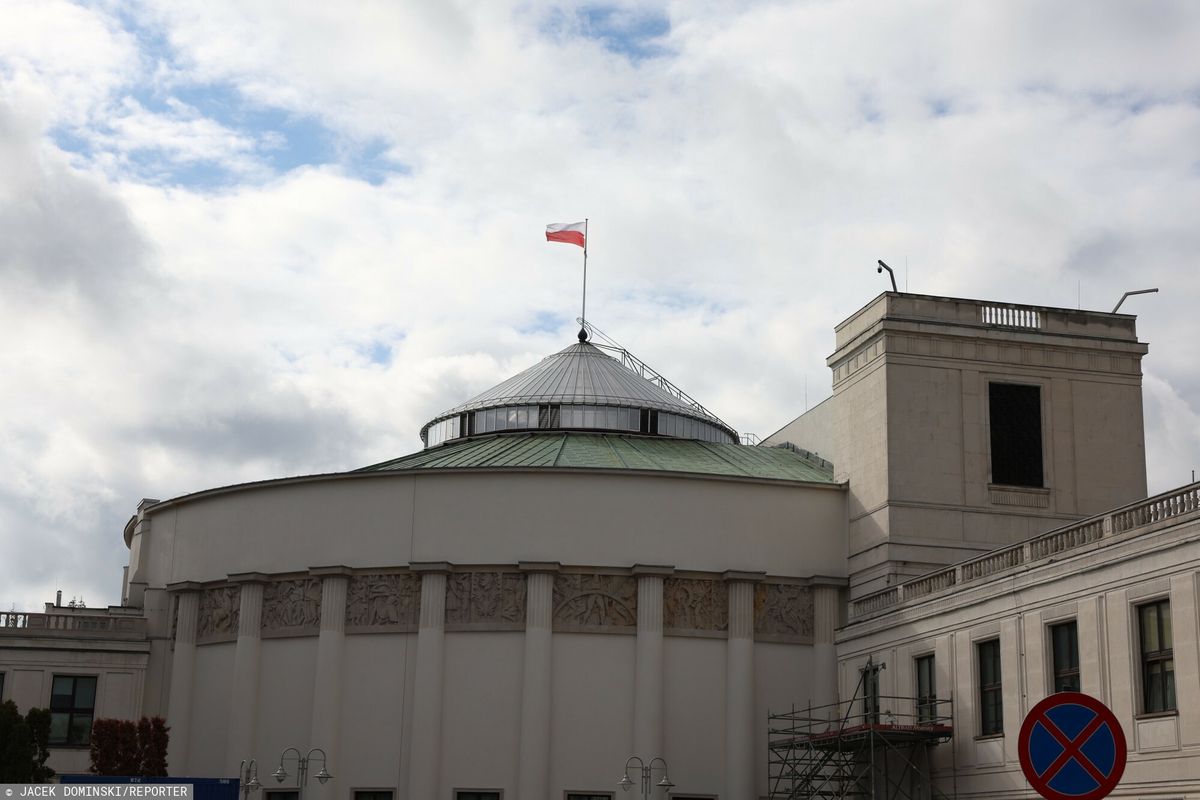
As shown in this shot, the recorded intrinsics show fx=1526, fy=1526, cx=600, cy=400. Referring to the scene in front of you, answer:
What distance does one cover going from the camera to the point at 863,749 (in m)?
43.2

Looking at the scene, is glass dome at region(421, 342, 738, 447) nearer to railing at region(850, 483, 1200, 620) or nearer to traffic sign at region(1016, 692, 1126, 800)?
railing at region(850, 483, 1200, 620)

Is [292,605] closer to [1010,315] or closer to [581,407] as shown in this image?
[581,407]

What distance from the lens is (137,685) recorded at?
54.8m

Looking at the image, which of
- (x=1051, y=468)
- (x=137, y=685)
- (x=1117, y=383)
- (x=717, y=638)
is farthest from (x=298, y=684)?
(x=1117, y=383)

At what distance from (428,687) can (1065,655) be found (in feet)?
69.6

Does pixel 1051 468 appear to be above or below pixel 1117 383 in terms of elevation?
below

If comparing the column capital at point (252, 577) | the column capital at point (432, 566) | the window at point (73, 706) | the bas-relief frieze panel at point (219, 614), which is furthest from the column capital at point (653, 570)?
the window at point (73, 706)

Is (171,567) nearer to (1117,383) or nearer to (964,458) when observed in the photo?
(964,458)

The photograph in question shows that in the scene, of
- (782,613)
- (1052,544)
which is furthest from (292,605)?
(1052,544)

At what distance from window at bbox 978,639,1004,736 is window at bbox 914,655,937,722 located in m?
2.13

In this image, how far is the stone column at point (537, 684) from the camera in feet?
155

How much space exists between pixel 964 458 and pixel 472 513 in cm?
1601

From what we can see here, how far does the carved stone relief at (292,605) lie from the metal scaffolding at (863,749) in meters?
15.6

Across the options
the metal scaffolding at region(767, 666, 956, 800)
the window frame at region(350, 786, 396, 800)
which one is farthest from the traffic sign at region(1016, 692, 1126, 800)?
the window frame at region(350, 786, 396, 800)
